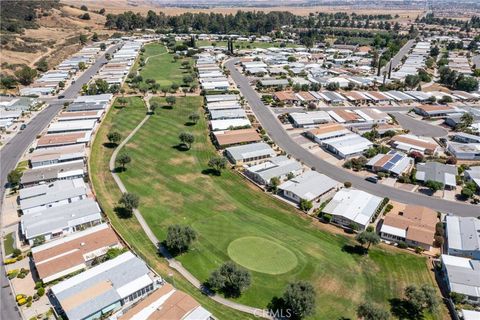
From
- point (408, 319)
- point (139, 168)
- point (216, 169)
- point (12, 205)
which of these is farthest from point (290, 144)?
point (12, 205)

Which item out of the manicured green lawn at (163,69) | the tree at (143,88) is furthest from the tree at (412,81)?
the tree at (143,88)

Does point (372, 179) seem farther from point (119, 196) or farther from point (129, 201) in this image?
point (119, 196)

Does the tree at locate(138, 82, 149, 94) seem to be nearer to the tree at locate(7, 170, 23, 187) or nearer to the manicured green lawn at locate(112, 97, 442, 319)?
the manicured green lawn at locate(112, 97, 442, 319)

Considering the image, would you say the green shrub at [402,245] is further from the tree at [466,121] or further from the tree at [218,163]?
the tree at [466,121]

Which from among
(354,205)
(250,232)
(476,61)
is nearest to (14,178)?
(250,232)

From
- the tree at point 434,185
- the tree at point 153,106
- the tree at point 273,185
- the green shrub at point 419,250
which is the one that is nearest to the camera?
the green shrub at point 419,250

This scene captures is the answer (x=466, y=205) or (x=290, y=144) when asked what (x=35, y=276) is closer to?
(x=290, y=144)

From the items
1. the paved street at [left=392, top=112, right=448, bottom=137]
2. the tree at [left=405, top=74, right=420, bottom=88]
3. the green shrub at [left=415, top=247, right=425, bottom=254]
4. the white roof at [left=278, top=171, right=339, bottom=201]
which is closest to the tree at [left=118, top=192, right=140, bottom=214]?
the white roof at [left=278, top=171, right=339, bottom=201]
